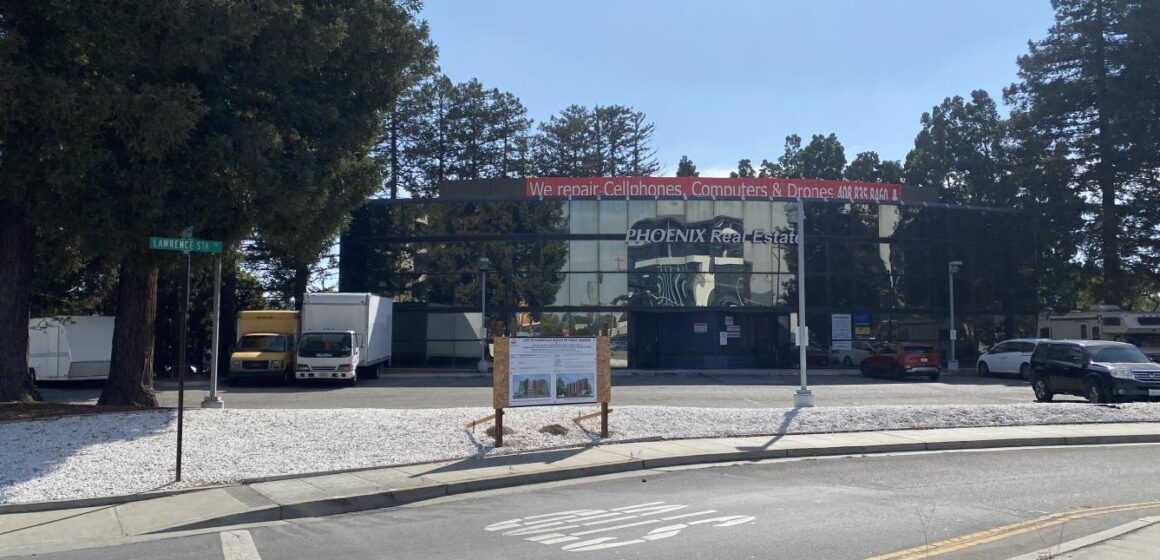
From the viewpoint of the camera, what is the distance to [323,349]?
29.6m

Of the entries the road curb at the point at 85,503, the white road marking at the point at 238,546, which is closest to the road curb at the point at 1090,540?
the white road marking at the point at 238,546

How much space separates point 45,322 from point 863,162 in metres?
55.2

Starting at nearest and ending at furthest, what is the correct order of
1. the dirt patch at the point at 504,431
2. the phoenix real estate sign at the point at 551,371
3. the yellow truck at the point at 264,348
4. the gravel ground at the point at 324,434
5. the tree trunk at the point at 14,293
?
the gravel ground at the point at 324,434 → the phoenix real estate sign at the point at 551,371 → the dirt patch at the point at 504,431 → the tree trunk at the point at 14,293 → the yellow truck at the point at 264,348

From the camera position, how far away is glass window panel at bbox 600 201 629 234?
39.4m

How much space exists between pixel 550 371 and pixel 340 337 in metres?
17.0

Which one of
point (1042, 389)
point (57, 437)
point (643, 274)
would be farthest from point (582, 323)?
point (57, 437)

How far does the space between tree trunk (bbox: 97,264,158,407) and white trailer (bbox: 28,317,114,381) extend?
14.4 metres

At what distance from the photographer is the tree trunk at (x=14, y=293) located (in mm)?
16312

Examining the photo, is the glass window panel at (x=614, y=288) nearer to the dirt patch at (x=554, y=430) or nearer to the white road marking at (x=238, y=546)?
the dirt patch at (x=554, y=430)

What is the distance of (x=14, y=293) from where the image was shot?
16469 millimetres

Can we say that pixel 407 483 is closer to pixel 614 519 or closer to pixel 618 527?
pixel 614 519

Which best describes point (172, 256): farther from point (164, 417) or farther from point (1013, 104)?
point (1013, 104)

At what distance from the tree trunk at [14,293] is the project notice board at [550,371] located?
8710mm

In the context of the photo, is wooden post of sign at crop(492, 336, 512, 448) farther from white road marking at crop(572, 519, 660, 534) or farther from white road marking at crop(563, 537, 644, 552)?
white road marking at crop(563, 537, 644, 552)
